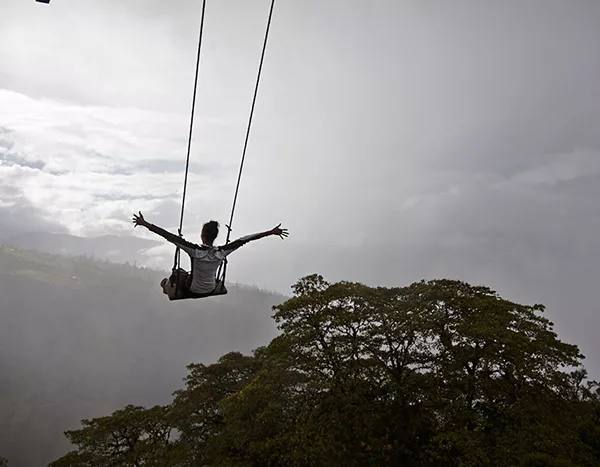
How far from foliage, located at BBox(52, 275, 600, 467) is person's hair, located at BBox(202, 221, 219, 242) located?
32.9ft

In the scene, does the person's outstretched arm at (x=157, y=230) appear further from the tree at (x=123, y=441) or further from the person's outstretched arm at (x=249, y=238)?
the tree at (x=123, y=441)

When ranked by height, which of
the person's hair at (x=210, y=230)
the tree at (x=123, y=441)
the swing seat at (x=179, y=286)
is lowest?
the tree at (x=123, y=441)

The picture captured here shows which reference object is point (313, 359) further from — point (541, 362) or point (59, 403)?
point (59, 403)

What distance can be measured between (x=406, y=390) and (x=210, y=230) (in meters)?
11.9

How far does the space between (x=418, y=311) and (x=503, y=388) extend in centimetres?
409

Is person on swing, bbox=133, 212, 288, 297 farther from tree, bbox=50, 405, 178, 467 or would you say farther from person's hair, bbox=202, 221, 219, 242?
tree, bbox=50, 405, 178, 467

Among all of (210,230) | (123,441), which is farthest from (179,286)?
(123,441)

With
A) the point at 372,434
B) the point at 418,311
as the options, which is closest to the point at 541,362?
the point at 418,311

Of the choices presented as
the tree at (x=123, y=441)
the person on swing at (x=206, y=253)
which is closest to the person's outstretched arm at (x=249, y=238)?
the person on swing at (x=206, y=253)

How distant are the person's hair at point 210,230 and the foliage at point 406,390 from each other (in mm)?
10040

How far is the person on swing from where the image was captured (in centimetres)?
788

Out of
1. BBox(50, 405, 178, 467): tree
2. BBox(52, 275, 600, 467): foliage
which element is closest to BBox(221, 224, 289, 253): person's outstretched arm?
BBox(52, 275, 600, 467): foliage

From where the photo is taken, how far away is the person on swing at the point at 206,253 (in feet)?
25.8

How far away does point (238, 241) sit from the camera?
27.2 ft
